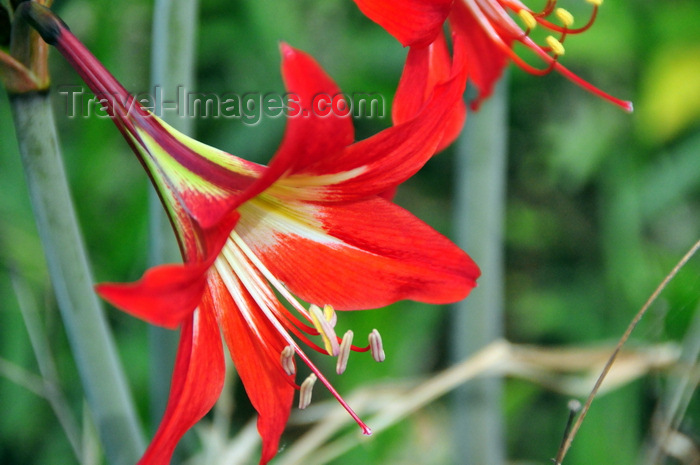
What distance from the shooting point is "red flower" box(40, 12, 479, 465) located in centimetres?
42

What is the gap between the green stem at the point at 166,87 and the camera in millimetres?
650

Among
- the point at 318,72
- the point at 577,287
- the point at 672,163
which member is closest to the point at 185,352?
the point at 318,72

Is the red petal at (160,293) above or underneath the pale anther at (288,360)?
above

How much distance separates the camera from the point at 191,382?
48 cm

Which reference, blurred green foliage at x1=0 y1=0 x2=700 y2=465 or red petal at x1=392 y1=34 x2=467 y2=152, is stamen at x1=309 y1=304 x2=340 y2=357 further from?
blurred green foliage at x1=0 y1=0 x2=700 y2=465

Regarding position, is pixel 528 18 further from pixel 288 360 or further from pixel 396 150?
pixel 288 360

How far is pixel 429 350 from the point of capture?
55.5 inches

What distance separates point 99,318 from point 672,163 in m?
1.14

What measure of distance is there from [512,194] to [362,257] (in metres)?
0.93

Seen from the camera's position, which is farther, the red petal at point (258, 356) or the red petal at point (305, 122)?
the red petal at point (258, 356)

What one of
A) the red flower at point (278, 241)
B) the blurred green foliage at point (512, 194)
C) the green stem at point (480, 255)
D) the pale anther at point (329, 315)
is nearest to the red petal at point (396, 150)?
the red flower at point (278, 241)

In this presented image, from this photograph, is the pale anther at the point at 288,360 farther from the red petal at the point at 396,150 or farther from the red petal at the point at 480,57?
the red petal at the point at 480,57

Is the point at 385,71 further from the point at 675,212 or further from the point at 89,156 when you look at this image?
the point at 675,212

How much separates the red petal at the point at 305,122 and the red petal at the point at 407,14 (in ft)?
0.40
